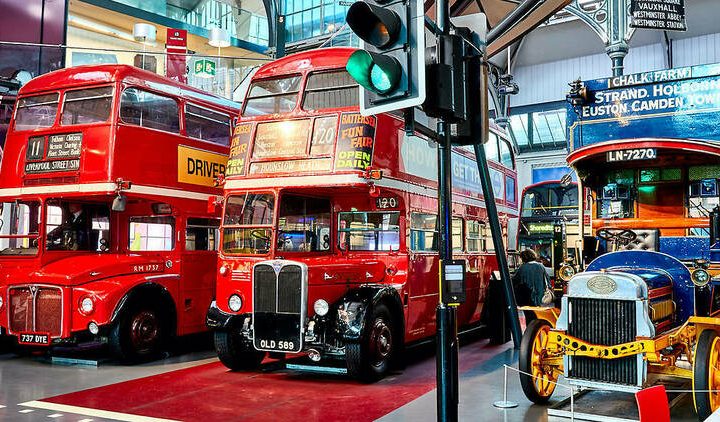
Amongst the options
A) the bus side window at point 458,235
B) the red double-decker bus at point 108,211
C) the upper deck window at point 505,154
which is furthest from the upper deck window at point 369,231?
the upper deck window at point 505,154

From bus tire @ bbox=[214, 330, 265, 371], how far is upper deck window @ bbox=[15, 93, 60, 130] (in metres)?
4.27

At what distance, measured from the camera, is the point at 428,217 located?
10.0m

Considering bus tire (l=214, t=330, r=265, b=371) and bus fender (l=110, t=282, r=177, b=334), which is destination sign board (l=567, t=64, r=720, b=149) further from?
bus fender (l=110, t=282, r=177, b=334)

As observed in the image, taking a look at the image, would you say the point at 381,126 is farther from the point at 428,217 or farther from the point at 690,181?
the point at 690,181

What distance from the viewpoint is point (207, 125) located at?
37.2ft

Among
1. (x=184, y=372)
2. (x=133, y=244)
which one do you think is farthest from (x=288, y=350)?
(x=133, y=244)

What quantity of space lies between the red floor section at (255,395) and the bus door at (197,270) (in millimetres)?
1799

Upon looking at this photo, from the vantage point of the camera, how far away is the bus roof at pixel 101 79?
988 cm

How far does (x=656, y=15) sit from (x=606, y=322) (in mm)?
8626

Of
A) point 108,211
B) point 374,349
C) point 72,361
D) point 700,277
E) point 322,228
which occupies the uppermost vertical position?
point 108,211

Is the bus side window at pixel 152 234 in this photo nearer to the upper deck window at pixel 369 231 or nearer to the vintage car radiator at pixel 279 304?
the upper deck window at pixel 369 231

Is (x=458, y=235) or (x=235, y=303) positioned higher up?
(x=458, y=235)

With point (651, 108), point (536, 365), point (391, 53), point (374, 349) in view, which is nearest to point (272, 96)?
point (374, 349)

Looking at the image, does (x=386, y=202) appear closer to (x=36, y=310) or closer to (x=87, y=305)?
(x=87, y=305)
